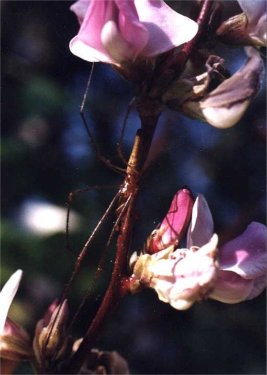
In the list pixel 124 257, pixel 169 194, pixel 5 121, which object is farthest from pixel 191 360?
pixel 124 257

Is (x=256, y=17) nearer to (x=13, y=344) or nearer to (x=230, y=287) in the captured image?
(x=230, y=287)

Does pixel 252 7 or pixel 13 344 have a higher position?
pixel 252 7

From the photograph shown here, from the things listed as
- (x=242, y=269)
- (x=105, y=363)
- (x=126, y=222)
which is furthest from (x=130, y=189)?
(x=105, y=363)

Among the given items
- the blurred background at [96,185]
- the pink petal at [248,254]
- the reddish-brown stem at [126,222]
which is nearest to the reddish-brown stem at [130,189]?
the reddish-brown stem at [126,222]

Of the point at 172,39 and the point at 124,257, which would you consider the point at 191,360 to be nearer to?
the point at 124,257

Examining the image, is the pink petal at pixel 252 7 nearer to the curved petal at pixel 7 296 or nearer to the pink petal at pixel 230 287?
the pink petal at pixel 230 287
